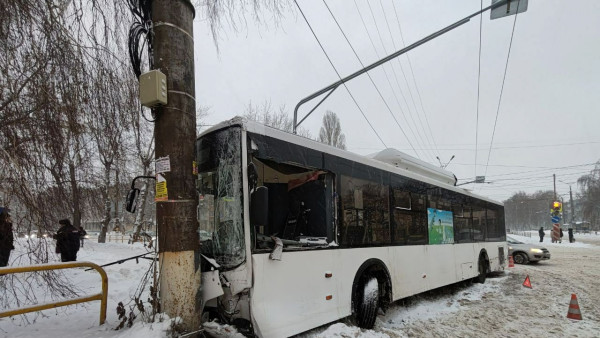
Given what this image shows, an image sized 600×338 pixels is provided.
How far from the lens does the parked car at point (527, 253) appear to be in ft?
60.2

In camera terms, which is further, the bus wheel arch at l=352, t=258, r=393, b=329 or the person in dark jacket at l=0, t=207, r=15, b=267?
the bus wheel arch at l=352, t=258, r=393, b=329

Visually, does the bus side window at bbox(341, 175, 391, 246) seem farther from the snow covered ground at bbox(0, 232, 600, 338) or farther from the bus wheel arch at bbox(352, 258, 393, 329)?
the snow covered ground at bbox(0, 232, 600, 338)

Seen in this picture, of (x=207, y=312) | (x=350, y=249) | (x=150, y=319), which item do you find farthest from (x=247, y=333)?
(x=350, y=249)

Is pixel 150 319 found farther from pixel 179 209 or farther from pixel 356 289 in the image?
pixel 356 289

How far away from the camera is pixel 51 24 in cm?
435

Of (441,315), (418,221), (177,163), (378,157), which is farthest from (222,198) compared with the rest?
(441,315)

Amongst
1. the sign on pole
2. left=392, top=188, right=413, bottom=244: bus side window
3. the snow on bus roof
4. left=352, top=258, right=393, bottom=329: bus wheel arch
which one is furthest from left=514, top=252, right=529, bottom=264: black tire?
left=352, top=258, right=393, bottom=329: bus wheel arch

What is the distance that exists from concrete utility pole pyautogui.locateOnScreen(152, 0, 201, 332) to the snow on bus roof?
0.59m

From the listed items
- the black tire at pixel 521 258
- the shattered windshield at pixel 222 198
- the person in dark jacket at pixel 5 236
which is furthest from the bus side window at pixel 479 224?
the person in dark jacket at pixel 5 236

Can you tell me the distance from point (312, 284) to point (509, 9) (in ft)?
22.6

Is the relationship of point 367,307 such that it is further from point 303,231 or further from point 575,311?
point 575,311

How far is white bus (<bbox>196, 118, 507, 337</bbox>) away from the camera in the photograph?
4.27 m

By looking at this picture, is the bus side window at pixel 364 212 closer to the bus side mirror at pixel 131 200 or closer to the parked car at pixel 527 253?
the bus side mirror at pixel 131 200

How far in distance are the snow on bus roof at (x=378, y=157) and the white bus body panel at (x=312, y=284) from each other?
4.92ft
